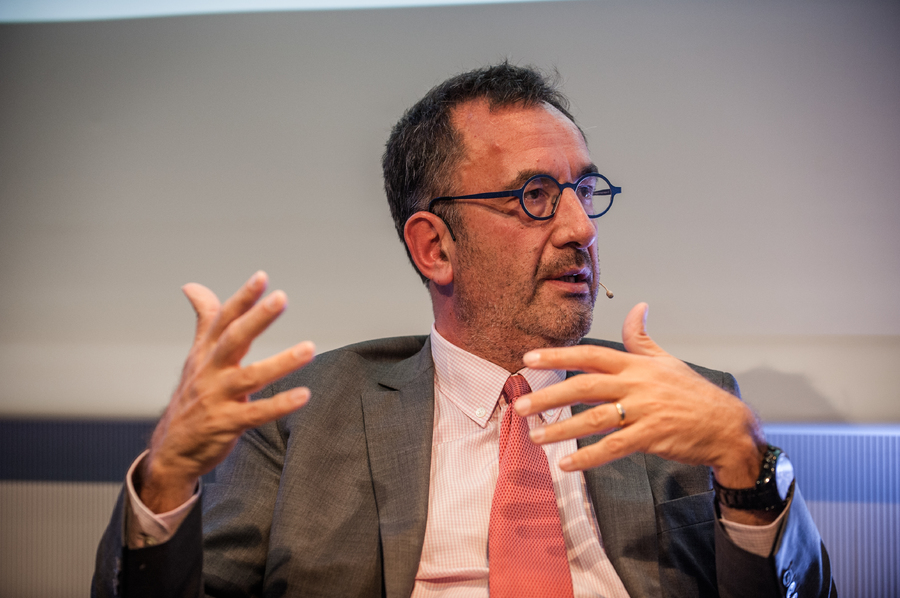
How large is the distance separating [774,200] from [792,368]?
21.0 inches

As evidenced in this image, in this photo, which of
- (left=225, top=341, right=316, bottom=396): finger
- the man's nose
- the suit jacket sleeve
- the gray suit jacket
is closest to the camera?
(left=225, top=341, right=316, bottom=396): finger

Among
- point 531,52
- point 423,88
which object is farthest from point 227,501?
point 531,52

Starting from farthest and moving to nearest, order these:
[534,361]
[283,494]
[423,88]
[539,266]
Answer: [423,88], [539,266], [283,494], [534,361]

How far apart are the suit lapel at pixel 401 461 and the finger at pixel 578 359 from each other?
1.70 feet

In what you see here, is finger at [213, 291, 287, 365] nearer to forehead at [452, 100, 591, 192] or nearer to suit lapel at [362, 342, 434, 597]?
suit lapel at [362, 342, 434, 597]

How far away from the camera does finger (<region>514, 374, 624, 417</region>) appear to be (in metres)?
0.98

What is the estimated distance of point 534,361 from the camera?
0.98 m

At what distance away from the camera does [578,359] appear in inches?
40.0

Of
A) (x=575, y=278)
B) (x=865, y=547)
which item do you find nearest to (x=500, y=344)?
(x=575, y=278)

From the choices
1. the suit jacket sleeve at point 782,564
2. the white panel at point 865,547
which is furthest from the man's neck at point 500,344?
the white panel at point 865,547

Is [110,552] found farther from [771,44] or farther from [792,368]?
[771,44]

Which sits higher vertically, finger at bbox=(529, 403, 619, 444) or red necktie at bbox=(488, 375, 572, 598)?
finger at bbox=(529, 403, 619, 444)

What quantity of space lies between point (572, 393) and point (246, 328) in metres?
0.53

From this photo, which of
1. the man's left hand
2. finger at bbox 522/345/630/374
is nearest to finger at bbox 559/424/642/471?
the man's left hand
